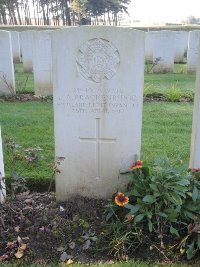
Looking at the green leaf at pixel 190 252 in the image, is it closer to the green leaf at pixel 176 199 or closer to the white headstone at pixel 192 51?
the green leaf at pixel 176 199

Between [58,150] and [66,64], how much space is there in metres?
0.82

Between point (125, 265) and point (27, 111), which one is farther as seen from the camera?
point (27, 111)

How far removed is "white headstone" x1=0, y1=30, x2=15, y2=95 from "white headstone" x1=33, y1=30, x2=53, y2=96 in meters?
0.55

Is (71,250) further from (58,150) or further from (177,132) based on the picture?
(177,132)

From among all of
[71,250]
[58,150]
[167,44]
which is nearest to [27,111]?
[58,150]

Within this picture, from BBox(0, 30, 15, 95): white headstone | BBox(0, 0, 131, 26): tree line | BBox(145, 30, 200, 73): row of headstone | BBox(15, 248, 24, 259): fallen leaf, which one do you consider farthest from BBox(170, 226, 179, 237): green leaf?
BBox(0, 0, 131, 26): tree line

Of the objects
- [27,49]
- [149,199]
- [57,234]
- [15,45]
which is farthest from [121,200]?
[15,45]

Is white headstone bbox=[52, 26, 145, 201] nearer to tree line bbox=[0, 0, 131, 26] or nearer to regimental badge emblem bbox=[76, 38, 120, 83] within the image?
regimental badge emblem bbox=[76, 38, 120, 83]

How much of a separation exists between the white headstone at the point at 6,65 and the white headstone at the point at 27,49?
8.70 feet


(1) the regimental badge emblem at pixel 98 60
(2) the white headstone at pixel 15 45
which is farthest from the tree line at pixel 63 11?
(1) the regimental badge emblem at pixel 98 60

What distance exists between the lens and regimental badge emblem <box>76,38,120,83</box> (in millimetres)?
2990

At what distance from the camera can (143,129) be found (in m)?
5.44

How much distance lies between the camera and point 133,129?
318cm

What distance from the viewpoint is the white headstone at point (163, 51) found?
1034 cm
